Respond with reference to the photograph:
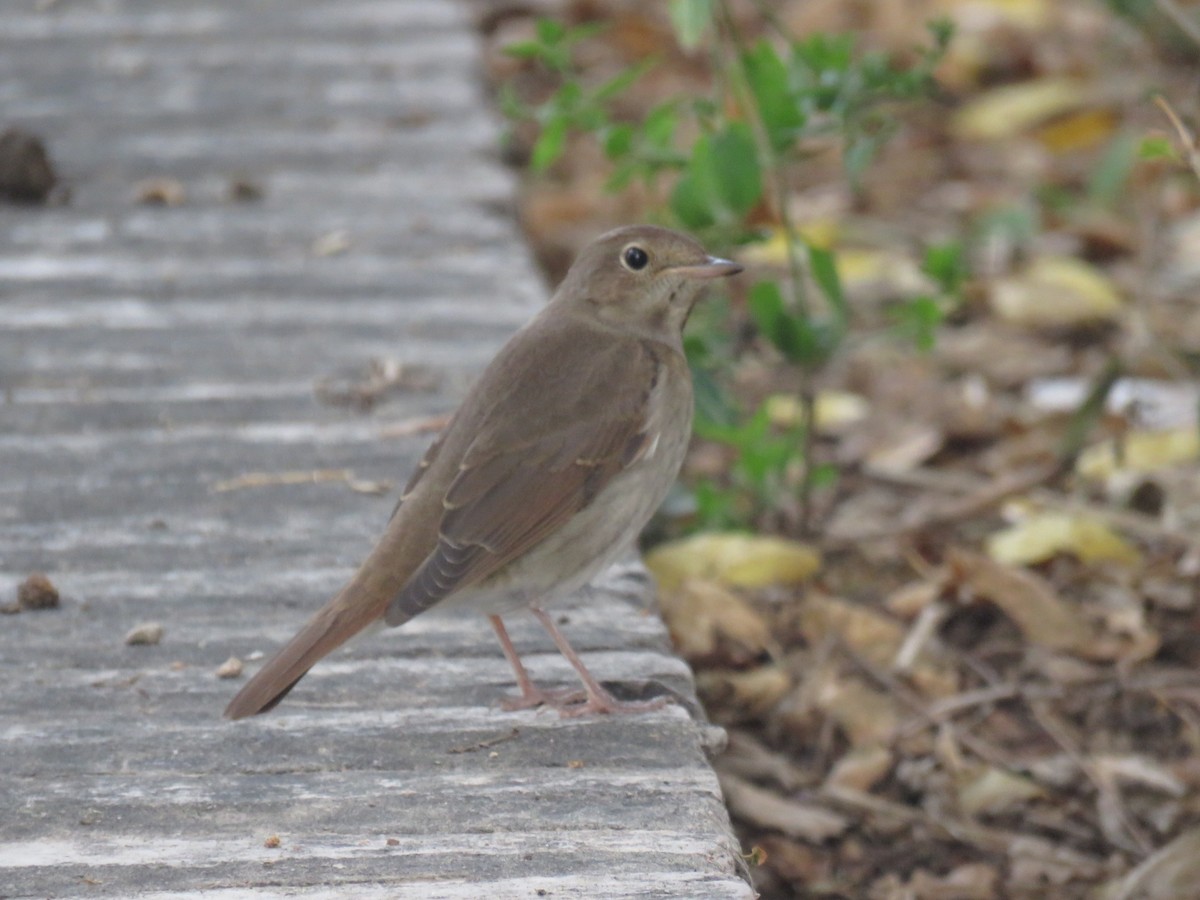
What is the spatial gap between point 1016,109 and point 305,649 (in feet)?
21.5

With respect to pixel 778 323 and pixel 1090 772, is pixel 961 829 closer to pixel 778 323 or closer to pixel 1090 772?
pixel 1090 772

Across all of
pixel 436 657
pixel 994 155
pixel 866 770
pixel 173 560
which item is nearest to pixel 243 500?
pixel 173 560

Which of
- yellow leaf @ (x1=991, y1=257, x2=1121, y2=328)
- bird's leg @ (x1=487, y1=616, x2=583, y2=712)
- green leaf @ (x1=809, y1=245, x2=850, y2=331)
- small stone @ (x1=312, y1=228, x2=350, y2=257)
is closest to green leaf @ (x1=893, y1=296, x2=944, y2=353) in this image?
green leaf @ (x1=809, y1=245, x2=850, y2=331)

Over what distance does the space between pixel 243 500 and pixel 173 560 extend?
1.20 ft

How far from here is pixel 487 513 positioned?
435cm

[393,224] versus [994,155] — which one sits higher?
[393,224]

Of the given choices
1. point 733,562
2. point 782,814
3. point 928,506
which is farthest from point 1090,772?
point 928,506

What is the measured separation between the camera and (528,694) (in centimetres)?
405

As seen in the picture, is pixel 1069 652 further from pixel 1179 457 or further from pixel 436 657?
pixel 436 657

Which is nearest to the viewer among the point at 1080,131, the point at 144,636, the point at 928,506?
the point at 144,636

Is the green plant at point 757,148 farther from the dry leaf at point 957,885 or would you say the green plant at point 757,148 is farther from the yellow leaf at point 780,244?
the yellow leaf at point 780,244

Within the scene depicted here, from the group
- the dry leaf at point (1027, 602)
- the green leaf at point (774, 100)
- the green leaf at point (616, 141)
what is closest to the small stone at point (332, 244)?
the green leaf at point (616, 141)

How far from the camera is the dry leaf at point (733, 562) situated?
6.00m

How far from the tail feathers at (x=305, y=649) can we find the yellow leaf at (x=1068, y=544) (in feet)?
8.74
